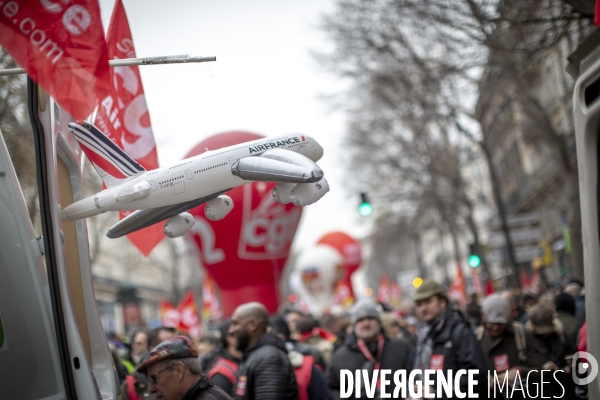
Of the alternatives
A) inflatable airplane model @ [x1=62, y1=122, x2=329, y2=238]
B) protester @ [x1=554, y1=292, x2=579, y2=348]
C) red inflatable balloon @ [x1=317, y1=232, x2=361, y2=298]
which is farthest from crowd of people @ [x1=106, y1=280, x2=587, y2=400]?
red inflatable balloon @ [x1=317, y1=232, x2=361, y2=298]

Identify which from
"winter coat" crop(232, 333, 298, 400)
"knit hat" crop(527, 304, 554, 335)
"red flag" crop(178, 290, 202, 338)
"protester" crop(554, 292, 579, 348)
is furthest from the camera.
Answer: "red flag" crop(178, 290, 202, 338)

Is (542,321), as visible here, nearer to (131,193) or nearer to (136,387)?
(136,387)

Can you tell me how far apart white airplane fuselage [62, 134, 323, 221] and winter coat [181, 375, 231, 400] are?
989 millimetres

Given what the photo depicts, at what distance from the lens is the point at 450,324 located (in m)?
6.61

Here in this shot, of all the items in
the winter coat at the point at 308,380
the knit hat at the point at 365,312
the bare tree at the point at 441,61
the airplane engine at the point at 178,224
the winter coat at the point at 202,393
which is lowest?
the winter coat at the point at 308,380

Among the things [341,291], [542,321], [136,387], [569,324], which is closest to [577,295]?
[569,324]

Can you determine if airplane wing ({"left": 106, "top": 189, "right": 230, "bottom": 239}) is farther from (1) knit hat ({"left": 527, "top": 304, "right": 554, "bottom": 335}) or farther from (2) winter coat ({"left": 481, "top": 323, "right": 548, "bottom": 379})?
(1) knit hat ({"left": 527, "top": 304, "right": 554, "bottom": 335})

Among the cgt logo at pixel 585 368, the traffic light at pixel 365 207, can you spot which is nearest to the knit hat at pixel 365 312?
the cgt logo at pixel 585 368

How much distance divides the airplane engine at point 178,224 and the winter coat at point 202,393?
0.81m

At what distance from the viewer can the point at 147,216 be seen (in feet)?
15.0

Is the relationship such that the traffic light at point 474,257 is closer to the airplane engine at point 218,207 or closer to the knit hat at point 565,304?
the knit hat at point 565,304

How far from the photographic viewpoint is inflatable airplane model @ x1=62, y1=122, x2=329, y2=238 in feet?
13.5

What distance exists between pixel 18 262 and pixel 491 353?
4440 mm

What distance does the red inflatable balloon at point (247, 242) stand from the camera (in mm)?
18312
